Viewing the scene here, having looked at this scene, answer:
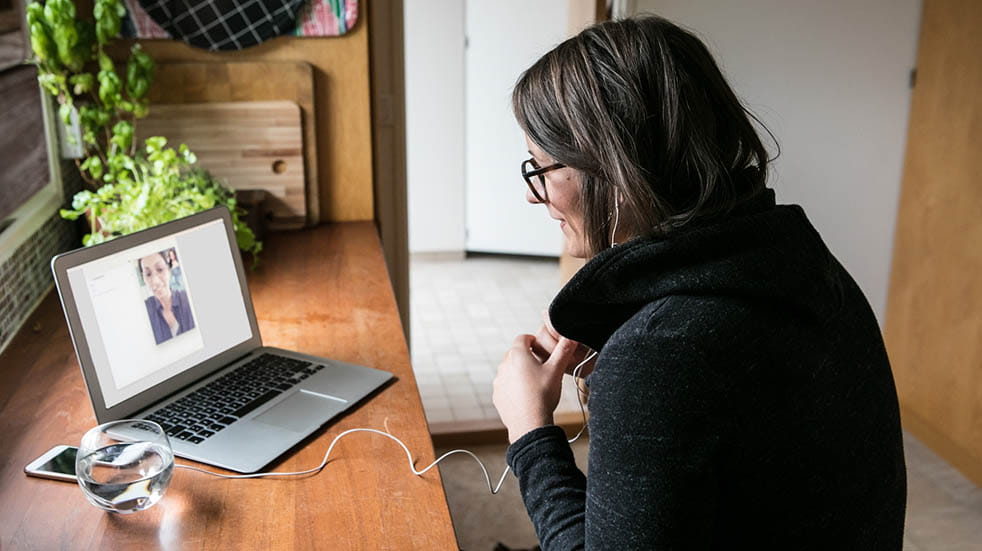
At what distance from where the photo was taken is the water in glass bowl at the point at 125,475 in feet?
3.52

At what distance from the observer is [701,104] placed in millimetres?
952

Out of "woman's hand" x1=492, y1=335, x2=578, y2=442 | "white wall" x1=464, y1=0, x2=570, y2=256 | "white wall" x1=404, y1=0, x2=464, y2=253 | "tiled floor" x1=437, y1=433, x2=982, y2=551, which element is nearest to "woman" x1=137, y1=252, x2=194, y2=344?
"woman's hand" x1=492, y1=335, x2=578, y2=442

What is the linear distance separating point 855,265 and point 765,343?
2.37 metres

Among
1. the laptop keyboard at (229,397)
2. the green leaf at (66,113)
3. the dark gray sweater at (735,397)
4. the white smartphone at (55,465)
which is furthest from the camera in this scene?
the green leaf at (66,113)

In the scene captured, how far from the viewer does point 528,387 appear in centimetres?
114

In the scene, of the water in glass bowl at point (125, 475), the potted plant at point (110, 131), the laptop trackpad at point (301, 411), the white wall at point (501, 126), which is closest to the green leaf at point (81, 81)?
the potted plant at point (110, 131)

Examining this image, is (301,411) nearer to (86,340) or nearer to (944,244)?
(86,340)

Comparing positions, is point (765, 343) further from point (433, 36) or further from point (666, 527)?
point (433, 36)

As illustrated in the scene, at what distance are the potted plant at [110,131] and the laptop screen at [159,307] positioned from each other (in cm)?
30

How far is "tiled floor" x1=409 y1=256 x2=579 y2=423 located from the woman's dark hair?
2.05 meters

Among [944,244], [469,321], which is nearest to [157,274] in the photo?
[944,244]

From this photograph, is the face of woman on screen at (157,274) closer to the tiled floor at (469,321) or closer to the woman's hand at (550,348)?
the woman's hand at (550,348)

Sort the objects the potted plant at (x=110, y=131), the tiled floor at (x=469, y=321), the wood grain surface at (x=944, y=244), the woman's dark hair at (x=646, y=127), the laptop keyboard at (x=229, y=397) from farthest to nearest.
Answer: the tiled floor at (x=469, y=321), the wood grain surface at (x=944, y=244), the potted plant at (x=110, y=131), the laptop keyboard at (x=229, y=397), the woman's dark hair at (x=646, y=127)

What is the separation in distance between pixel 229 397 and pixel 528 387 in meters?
0.49
